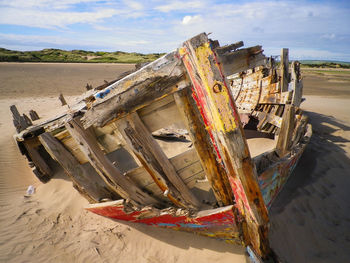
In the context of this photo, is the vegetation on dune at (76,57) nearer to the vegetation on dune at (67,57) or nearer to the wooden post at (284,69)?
the vegetation on dune at (67,57)

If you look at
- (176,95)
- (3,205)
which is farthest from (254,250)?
(3,205)

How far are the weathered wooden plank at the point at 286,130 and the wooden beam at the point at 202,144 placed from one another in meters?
1.62

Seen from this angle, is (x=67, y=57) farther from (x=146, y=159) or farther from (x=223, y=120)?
(x=223, y=120)

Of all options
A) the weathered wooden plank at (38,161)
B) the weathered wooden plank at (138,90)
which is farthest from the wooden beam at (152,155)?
the weathered wooden plank at (38,161)

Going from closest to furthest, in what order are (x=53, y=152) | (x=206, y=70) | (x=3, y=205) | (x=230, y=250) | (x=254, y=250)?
(x=206, y=70)
(x=254, y=250)
(x=53, y=152)
(x=230, y=250)
(x=3, y=205)

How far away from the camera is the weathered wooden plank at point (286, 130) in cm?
304

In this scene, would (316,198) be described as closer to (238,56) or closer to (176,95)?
(238,56)

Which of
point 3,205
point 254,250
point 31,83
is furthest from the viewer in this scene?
point 31,83

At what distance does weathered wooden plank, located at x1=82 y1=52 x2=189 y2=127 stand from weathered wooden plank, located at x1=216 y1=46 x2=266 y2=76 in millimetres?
894

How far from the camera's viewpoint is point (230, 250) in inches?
103

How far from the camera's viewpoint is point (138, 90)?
5.85ft

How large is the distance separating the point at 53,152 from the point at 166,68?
1.84 m

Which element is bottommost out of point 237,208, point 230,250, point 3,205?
point 230,250

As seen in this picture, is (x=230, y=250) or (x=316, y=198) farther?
(x=316, y=198)
